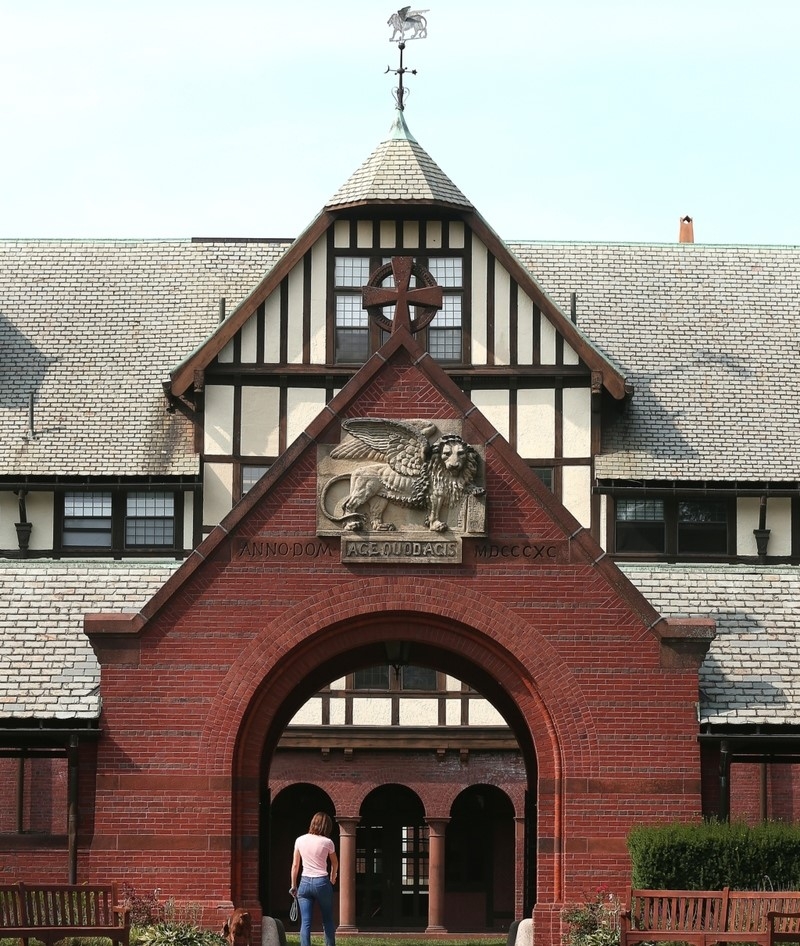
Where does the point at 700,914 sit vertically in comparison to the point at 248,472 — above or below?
below

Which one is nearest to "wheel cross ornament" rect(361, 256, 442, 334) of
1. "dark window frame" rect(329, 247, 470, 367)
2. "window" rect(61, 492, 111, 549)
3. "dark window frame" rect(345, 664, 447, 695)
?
"dark window frame" rect(329, 247, 470, 367)

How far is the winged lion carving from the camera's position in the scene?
84.7 feet

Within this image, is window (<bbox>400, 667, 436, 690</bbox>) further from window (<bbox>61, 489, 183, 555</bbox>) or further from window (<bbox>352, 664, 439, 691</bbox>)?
window (<bbox>61, 489, 183, 555</bbox>)

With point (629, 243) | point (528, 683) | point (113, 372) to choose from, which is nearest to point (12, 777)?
point (113, 372)

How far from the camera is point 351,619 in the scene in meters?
25.9

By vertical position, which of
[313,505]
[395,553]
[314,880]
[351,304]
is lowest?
[314,880]

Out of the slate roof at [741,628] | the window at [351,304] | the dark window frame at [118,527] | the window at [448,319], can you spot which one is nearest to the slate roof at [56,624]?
the slate roof at [741,628]

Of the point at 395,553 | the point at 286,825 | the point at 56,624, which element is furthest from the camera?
the point at 286,825

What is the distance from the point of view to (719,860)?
79.6ft

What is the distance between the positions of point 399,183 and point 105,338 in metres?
7.09

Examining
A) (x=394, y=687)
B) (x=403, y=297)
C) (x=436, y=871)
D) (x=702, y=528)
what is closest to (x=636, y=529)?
(x=702, y=528)

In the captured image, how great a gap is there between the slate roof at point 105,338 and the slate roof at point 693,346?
22.3ft

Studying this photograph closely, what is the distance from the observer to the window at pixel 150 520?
3788 centimetres

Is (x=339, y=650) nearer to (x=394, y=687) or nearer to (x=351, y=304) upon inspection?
(x=351, y=304)
